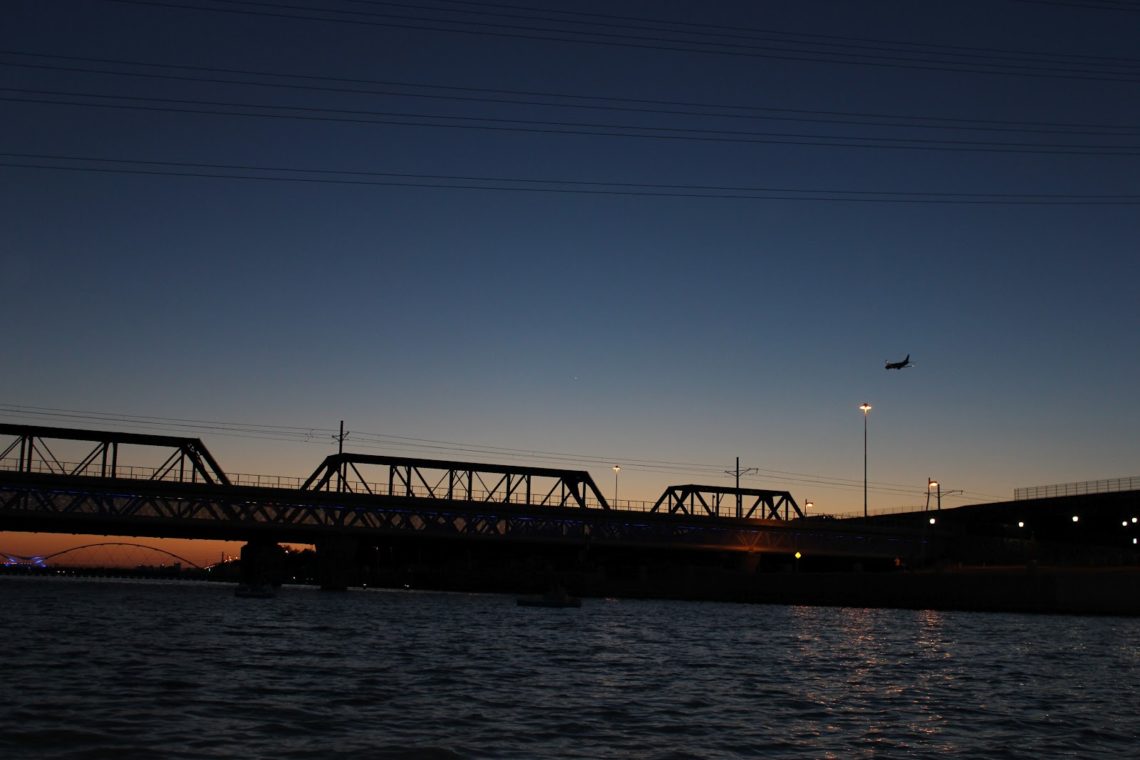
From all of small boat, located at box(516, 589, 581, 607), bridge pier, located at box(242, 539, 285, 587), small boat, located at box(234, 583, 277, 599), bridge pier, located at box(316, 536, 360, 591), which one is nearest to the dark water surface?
small boat, located at box(516, 589, 581, 607)

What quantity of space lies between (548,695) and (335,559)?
390 feet

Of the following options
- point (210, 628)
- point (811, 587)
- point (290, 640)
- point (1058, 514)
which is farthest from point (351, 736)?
point (1058, 514)

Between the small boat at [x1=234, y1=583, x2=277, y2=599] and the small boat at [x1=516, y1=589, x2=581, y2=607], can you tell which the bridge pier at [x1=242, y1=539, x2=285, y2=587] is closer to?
the small boat at [x1=234, y1=583, x2=277, y2=599]

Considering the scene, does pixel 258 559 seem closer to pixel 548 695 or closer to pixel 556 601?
pixel 556 601

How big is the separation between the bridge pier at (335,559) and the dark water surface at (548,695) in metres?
81.1

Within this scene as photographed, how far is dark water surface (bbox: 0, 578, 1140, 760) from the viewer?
2355 cm

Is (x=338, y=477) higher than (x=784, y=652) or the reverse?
higher

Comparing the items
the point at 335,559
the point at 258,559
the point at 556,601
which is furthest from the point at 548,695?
the point at 258,559

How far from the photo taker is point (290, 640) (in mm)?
53312

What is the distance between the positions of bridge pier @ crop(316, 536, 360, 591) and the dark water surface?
8105 centimetres

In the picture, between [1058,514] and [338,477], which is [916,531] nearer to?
[1058,514]

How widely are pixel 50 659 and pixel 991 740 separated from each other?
3074 centimetres

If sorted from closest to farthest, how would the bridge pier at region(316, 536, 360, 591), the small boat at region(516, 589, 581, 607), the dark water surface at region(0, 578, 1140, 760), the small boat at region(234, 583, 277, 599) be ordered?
the dark water surface at region(0, 578, 1140, 760) → the small boat at region(516, 589, 581, 607) → the small boat at region(234, 583, 277, 599) → the bridge pier at region(316, 536, 360, 591)

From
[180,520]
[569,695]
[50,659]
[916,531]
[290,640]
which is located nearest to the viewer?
[569,695]
